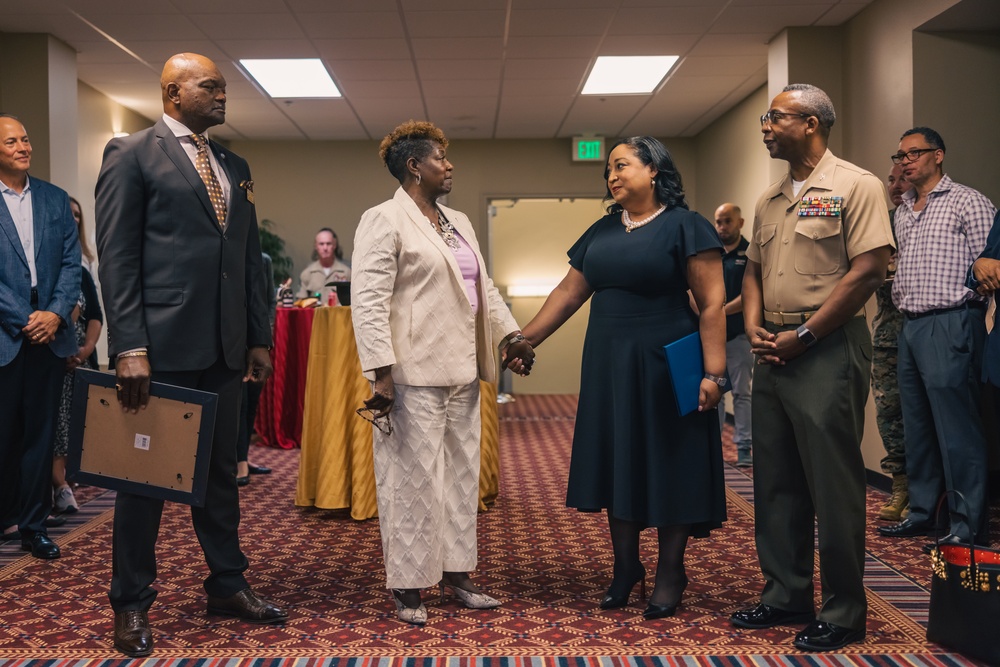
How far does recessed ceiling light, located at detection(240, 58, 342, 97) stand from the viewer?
7.33 m

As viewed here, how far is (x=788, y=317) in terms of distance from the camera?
2.82 m

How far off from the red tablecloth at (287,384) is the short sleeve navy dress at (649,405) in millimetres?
4470

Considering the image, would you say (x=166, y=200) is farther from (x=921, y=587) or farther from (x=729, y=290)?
(x=729, y=290)

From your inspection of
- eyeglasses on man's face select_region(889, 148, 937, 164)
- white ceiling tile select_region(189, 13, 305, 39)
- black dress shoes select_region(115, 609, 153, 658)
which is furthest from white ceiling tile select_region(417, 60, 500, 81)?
black dress shoes select_region(115, 609, 153, 658)

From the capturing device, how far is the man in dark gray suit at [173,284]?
8.67ft

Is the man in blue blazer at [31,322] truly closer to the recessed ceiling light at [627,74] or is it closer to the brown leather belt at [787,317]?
the brown leather belt at [787,317]

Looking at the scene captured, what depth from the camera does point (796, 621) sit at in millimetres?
2936

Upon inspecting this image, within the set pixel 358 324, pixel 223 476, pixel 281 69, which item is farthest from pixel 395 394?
pixel 281 69

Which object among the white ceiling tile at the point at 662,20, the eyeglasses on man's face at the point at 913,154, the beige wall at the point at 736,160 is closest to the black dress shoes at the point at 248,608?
the eyeglasses on man's face at the point at 913,154

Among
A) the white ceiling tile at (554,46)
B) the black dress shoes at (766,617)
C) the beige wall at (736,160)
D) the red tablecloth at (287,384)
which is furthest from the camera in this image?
the beige wall at (736,160)

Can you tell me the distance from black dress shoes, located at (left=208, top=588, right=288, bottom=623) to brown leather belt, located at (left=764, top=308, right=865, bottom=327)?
175 cm

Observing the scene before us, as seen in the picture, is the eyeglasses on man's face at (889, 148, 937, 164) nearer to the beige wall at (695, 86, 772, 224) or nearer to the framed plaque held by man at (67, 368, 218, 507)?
the beige wall at (695, 86, 772, 224)

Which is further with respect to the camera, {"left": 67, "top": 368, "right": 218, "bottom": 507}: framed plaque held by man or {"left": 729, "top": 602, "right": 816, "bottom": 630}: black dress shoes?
{"left": 729, "top": 602, "right": 816, "bottom": 630}: black dress shoes

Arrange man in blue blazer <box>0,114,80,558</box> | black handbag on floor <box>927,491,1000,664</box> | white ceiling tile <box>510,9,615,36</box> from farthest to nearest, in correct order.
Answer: white ceiling tile <box>510,9,615,36</box> < man in blue blazer <box>0,114,80,558</box> < black handbag on floor <box>927,491,1000,664</box>
